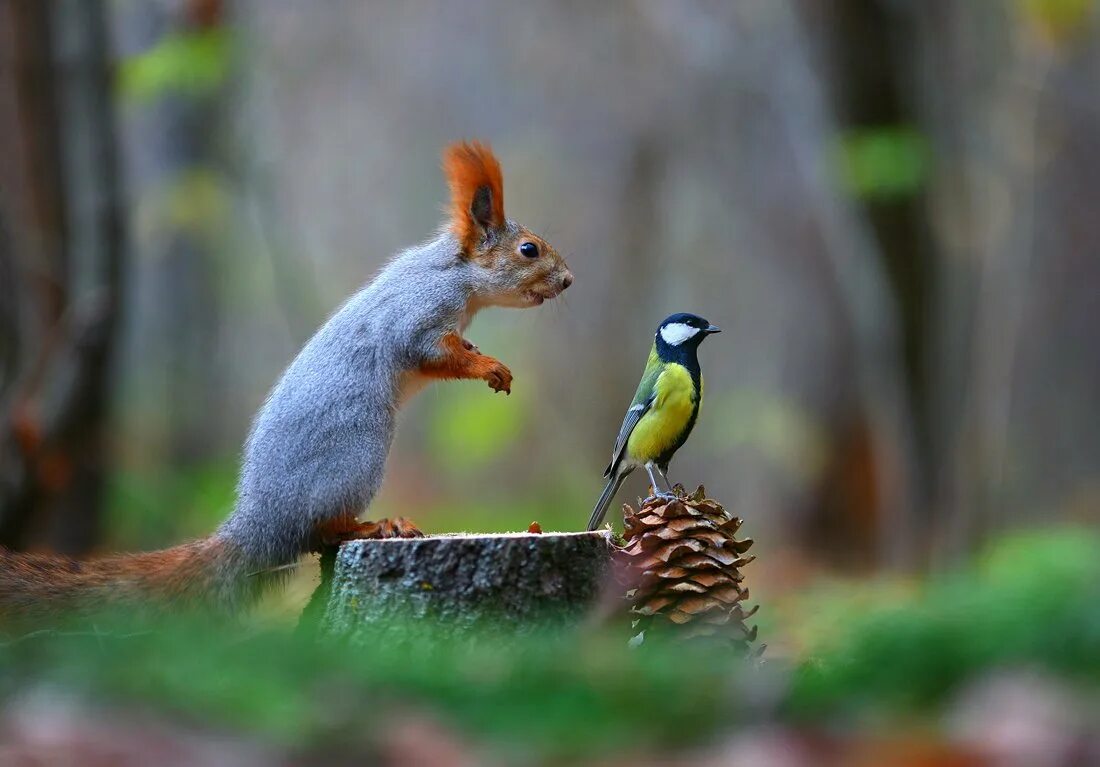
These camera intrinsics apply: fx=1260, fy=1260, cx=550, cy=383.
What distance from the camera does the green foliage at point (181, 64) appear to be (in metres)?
7.35

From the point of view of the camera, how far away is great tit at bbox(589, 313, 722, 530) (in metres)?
3.27

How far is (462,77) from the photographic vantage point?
16219 mm

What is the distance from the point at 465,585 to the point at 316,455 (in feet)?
1.87

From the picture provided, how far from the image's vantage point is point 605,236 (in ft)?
46.5

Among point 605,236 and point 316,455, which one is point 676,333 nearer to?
point 316,455

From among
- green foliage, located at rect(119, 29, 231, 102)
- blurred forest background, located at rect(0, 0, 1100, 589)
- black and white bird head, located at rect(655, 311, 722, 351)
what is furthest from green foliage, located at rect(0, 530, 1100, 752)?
green foliage, located at rect(119, 29, 231, 102)

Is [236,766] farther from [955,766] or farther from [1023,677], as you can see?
A: [1023,677]

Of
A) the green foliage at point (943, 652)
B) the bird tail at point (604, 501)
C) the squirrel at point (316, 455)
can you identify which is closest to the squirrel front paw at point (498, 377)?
the squirrel at point (316, 455)

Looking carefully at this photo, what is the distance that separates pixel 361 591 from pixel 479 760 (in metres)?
1.38

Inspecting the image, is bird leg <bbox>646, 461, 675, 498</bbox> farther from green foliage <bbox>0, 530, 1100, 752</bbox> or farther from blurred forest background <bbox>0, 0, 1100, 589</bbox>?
blurred forest background <bbox>0, 0, 1100, 589</bbox>

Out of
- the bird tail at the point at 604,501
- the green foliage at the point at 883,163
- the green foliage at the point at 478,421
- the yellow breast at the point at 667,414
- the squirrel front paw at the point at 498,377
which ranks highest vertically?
the green foliage at the point at 478,421

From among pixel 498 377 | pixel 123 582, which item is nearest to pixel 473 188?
pixel 498 377

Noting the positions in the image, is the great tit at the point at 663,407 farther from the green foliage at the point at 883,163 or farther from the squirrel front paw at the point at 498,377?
the green foliage at the point at 883,163

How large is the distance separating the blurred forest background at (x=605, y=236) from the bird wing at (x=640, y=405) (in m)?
0.84
